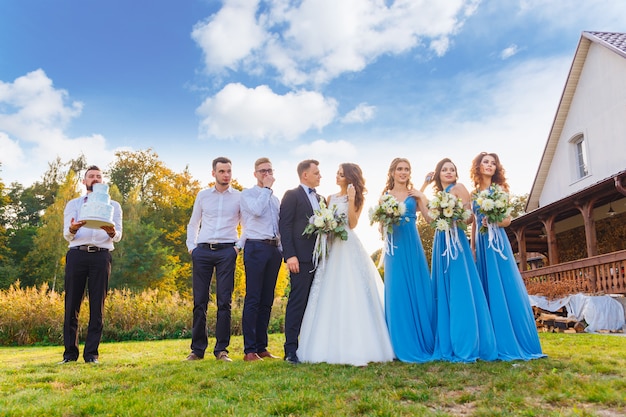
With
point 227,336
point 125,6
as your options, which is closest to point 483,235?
point 227,336

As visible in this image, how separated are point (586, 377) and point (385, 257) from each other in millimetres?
2432

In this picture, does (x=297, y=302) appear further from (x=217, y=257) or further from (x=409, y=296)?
(x=409, y=296)

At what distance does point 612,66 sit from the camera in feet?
50.9

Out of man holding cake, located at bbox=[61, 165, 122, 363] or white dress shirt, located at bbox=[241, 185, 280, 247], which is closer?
white dress shirt, located at bbox=[241, 185, 280, 247]

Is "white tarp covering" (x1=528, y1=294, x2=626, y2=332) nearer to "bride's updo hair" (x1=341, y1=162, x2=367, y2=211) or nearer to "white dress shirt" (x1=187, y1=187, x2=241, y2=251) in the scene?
"bride's updo hair" (x1=341, y1=162, x2=367, y2=211)

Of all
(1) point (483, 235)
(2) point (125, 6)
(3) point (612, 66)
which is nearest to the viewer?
(1) point (483, 235)

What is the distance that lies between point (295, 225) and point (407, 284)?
1.44 m

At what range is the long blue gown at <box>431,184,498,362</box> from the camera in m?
Result: 5.07

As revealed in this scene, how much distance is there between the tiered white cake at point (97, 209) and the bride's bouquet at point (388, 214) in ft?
9.88

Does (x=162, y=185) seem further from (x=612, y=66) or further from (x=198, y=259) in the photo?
(x=198, y=259)

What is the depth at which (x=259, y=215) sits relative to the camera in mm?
5871

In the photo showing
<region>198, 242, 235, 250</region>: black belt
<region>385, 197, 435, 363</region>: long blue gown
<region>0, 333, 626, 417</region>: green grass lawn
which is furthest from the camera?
<region>198, 242, 235, 250</region>: black belt

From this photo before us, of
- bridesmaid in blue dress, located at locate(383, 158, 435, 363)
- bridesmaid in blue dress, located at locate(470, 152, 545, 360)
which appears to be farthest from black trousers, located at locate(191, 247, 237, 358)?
bridesmaid in blue dress, located at locate(470, 152, 545, 360)

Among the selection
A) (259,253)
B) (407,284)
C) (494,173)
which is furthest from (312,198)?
(494,173)
